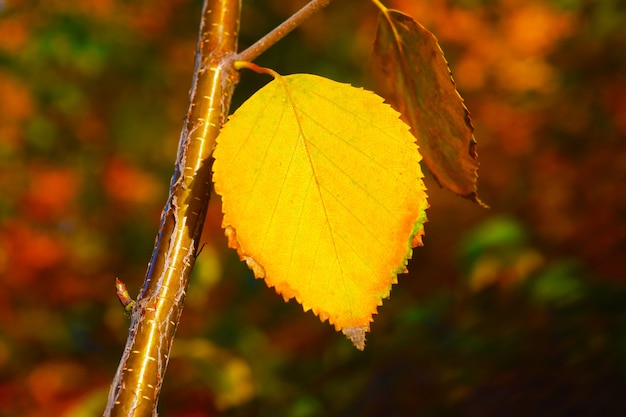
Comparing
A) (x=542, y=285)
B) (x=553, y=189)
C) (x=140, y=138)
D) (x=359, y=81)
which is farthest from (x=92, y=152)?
(x=542, y=285)

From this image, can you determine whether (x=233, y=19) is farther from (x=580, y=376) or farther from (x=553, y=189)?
(x=553, y=189)

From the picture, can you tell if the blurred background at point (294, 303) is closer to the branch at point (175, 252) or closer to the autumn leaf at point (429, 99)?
the autumn leaf at point (429, 99)

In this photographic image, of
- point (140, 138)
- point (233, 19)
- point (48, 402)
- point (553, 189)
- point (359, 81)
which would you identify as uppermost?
point (140, 138)

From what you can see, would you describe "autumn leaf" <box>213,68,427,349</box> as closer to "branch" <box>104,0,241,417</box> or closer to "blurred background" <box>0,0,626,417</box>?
"branch" <box>104,0,241,417</box>

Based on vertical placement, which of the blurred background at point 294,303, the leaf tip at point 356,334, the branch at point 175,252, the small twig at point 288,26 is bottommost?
the leaf tip at point 356,334

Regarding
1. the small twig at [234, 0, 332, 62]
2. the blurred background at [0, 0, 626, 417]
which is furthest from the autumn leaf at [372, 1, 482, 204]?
the blurred background at [0, 0, 626, 417]

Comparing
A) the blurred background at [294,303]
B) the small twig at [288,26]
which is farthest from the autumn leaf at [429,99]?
the blurred background at [294,303]

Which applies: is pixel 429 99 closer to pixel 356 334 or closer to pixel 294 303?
pixel 356 334
